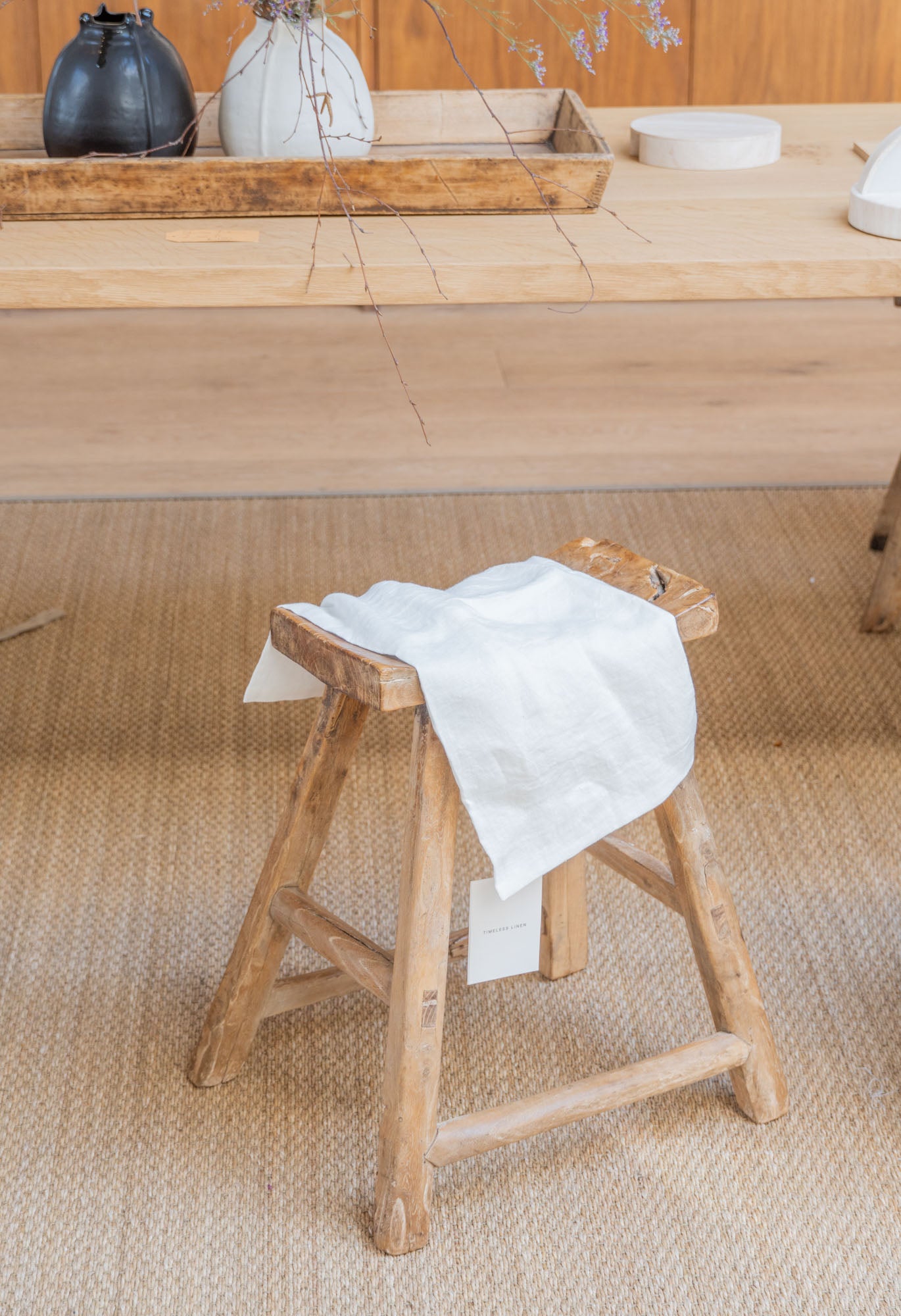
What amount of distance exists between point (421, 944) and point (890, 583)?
46.9 inches

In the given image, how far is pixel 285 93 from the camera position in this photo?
140 centimetres

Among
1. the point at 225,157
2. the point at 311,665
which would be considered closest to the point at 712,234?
the point at 225,157

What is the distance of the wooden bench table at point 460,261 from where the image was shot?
1243 millimetres

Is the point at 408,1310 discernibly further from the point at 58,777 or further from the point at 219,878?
the point at 58,777

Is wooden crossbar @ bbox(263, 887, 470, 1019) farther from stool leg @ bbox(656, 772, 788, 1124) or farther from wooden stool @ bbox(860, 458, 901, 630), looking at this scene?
wooden stool @ bbox(860, 458, 901, 630)

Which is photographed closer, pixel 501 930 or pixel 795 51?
pixel 501 930

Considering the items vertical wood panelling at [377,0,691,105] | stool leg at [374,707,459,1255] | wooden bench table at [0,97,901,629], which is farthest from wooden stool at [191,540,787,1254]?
vertical wood panelling at [377,0,691,105]

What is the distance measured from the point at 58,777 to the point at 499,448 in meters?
1.25

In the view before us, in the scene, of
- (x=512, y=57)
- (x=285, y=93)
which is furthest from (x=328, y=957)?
(x=512, y=57)

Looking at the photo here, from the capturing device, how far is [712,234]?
1.33 m

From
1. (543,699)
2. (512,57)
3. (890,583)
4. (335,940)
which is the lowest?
(890,583)

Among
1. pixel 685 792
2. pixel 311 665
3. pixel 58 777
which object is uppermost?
pixel 311 665

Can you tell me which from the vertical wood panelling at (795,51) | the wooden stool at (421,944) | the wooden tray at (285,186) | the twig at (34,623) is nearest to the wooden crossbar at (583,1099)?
the wooden stool at (421,944)

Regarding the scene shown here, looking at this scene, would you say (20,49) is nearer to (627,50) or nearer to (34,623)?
(627,50)
